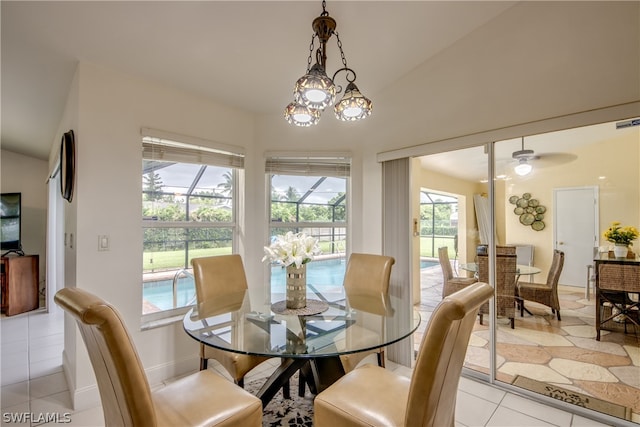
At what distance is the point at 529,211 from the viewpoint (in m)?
2.68

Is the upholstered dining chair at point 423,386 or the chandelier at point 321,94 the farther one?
the chandelier at point 321,94

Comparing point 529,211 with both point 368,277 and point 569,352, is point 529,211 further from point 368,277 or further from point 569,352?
point 368,277

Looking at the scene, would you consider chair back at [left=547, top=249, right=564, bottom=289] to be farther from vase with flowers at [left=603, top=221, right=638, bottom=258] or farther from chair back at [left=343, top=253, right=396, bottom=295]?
chair back at [left=343, top=253, right=396, bottom=295]

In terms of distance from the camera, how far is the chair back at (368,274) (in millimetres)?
2605

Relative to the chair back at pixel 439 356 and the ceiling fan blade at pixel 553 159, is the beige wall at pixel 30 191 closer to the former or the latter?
the chair back at pixel 439 356

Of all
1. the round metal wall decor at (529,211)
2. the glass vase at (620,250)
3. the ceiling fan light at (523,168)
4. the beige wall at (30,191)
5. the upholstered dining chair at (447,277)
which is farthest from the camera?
the beige wall at (30,191)

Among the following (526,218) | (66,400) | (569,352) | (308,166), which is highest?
(308,166)

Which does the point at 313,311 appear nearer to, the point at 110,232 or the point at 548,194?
the point at 110,232

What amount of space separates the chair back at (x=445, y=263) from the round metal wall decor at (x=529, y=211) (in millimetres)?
697

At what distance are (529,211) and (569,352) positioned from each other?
1237mm

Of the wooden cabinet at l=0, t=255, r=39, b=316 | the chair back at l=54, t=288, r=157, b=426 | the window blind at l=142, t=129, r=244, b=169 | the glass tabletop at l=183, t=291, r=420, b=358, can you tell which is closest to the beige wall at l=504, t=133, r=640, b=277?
the glass tabletop at l=183, t=291, r=420, b=358

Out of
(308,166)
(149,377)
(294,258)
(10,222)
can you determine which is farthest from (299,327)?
(10,222)

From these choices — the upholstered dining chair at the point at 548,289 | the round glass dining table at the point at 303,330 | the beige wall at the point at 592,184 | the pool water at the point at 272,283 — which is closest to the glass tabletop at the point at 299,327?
the round glass dining table at the point at 303,330

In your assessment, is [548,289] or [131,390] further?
[548,289]
